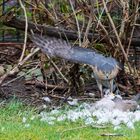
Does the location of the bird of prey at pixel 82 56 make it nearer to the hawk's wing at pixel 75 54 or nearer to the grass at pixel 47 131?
the hawk's wing at pixel 75 54

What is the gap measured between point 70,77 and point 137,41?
1209 mm

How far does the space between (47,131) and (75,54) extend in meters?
1.64

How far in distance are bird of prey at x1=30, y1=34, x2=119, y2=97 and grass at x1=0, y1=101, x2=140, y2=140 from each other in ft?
3.37

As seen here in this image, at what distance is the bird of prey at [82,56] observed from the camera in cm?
694

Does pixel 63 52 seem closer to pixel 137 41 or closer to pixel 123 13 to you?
pixel 123 13

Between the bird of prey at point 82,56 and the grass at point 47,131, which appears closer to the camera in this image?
the grass at point 47,131

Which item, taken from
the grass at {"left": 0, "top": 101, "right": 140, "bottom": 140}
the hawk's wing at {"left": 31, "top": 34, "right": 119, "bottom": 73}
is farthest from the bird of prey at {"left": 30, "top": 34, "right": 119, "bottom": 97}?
the grass at {"left": 0, "top": 101, "right": 140, "bottom": 140}

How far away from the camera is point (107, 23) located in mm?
8148

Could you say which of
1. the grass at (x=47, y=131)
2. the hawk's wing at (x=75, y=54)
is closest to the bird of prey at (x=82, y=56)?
the hawk's wing at (x=75, y=54)

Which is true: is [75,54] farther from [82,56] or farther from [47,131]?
[47,131]

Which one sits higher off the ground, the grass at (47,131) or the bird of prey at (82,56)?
the bird of prey at (82,56)

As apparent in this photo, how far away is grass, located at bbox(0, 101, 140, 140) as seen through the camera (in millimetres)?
5336

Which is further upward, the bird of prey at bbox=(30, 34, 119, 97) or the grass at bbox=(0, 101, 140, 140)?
the bird of prey at bbox=(30, 34, 119, 97)

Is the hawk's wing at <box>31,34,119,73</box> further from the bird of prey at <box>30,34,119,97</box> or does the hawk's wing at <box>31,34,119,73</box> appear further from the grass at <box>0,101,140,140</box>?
the grass at <box>0,101,140,140</box>
